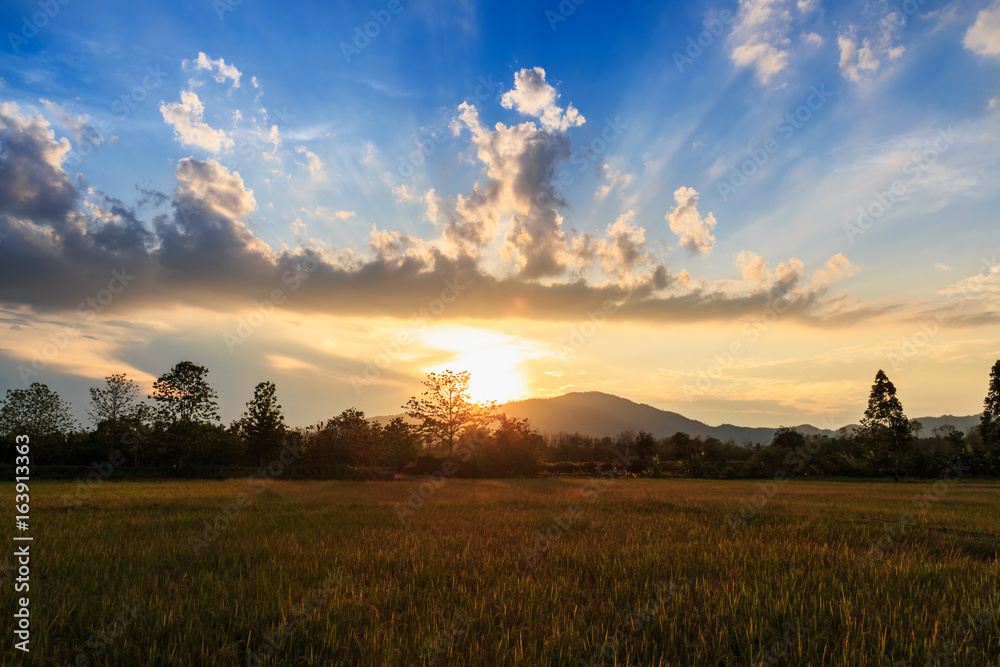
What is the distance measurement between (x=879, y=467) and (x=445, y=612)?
178ft

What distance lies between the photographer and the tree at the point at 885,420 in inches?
2547

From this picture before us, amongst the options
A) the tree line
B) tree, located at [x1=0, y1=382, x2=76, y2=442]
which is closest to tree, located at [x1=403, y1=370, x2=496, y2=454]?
the tree line

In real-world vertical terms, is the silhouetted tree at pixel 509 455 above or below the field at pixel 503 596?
below

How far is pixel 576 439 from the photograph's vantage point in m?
107

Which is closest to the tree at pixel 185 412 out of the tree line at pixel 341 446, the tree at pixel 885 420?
the tree line at pixel 341 446

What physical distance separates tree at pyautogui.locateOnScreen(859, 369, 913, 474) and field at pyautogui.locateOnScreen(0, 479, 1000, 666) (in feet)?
240

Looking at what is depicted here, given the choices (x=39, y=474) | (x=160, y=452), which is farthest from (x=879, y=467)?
(x=39, y=474)

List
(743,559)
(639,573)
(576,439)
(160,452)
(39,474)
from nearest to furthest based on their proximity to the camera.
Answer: (639,573) → (743,559) → (39,474) → (160,452) → (576,439)

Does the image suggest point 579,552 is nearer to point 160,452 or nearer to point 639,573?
point 639,573

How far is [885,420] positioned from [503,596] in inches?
3459

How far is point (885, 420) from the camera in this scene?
67.9 meters

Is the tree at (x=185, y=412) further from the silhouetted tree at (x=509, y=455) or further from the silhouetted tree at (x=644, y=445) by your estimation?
the silhouetted tree at (x=644, y=445)

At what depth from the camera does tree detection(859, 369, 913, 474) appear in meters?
64.7

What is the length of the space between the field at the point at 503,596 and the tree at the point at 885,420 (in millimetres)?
73032
